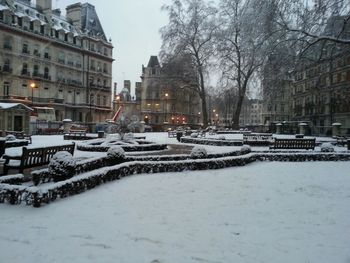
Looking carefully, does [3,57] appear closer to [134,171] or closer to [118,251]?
[134,171]

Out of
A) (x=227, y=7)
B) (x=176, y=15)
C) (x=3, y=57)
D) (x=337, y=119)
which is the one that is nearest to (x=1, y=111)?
(x=3, y=57)

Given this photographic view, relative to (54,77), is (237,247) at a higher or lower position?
lower

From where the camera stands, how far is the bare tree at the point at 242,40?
59.6ft

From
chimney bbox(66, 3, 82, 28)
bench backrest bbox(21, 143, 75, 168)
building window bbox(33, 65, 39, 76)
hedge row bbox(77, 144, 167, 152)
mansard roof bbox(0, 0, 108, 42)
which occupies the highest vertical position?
chimney bbox(66, 3, 82, 28)

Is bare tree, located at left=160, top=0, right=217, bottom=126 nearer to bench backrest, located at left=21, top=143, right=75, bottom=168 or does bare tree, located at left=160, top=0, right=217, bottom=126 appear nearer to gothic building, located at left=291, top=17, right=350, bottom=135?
gothic building, located at left=291, top=17, right=350, bottom=135

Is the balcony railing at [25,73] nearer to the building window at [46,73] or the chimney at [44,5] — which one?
the building window at [46,73]

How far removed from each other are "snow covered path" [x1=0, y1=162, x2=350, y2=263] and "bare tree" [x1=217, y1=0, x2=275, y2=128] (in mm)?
11140

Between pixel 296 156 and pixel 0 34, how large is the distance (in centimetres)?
4553

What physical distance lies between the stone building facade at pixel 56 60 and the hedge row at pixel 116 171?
108 feet

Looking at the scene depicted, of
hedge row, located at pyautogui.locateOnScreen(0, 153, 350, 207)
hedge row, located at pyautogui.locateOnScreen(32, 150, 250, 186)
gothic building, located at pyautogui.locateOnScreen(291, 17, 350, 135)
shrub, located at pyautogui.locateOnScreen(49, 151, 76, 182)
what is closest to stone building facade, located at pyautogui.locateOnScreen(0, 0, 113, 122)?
hedge row, located at pyautogui.locateOnScreen(32, 150, 250, 186)

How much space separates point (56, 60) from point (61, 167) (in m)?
52.2

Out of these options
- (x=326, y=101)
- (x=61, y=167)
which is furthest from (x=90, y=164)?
(x=326, y=101)

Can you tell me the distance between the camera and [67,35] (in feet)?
191

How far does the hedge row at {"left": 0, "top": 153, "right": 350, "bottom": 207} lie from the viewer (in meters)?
7.03
